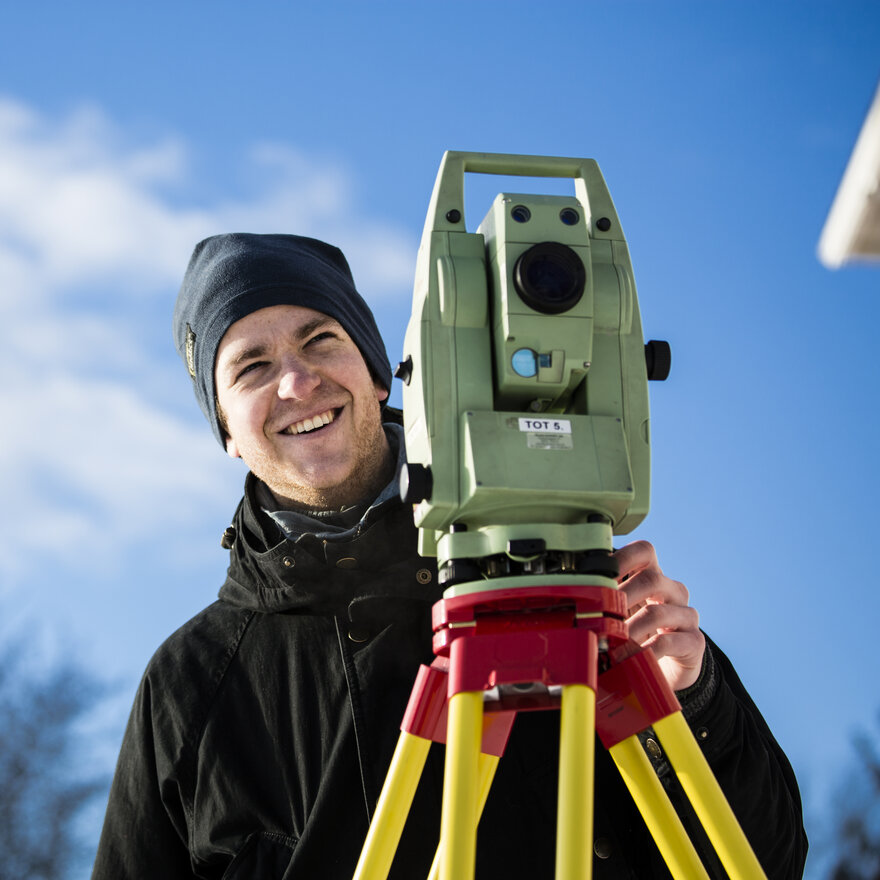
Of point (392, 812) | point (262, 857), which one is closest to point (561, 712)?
point (392, 812)

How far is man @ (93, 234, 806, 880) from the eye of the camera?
7.75 feet

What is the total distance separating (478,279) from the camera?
1820mm

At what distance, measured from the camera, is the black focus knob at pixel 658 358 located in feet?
6.21

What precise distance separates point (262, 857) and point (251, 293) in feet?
5.47

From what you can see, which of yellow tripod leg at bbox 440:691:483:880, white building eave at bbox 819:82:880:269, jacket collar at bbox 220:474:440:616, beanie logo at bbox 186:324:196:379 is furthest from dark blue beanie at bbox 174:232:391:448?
white building eave at bbox 819:82:880:269

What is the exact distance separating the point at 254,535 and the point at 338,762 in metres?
0.79

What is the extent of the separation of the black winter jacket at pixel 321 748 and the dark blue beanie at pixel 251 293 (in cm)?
54

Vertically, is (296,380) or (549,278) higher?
(296,380)

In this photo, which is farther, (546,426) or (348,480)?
(348,480)

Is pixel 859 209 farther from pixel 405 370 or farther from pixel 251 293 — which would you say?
pixel 251 293

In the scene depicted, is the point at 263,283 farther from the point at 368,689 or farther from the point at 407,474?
the point at 407,474

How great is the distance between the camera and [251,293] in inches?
122

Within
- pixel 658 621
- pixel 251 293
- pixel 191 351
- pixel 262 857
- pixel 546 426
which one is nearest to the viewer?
pixel 546 426

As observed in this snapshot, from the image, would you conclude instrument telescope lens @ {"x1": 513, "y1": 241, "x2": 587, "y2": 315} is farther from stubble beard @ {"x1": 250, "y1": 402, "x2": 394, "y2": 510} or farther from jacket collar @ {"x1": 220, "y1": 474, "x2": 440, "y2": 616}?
stubble beard @ {"x1": 250, "y1": 402, "x2": 394, "y2": 510}
